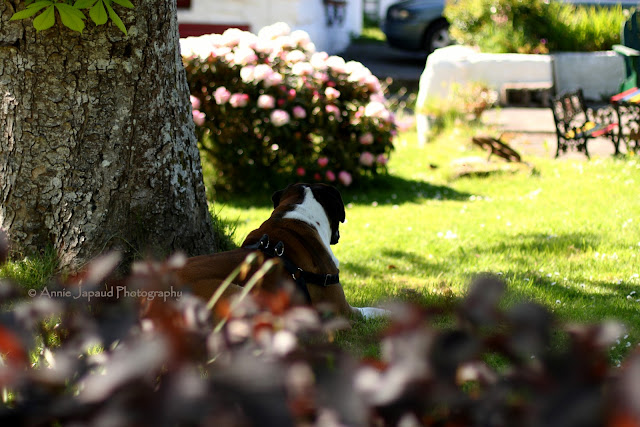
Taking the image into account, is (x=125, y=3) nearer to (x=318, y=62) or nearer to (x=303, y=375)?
(x=303, y=375)

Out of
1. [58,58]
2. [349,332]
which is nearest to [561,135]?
[349,332]

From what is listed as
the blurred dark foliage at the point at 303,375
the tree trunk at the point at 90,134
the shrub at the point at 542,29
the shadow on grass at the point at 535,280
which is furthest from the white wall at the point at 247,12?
the blurred dark foliage at the point at 303,375

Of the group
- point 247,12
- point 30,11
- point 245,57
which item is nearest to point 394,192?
point 245,57

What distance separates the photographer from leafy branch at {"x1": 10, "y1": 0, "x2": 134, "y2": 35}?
369 cm

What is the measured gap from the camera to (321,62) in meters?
7.96

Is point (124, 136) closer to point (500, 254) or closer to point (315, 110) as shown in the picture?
point (500, 254)

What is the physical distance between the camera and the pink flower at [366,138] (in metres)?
7.88

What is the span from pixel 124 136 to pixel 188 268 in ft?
3.68

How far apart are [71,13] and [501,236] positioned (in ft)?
12.7

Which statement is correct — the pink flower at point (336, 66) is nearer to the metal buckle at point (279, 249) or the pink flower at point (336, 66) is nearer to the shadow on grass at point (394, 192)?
the shadow on grass at point (394, 192)

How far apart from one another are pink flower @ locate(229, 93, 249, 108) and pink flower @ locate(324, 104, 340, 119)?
0.90 meters

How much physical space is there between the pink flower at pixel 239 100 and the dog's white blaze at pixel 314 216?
3428 millimetres

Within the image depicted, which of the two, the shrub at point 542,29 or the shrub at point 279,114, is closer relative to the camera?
the shrub at point 279,114

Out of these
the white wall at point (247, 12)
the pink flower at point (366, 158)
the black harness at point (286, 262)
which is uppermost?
the white wall at point (247, 12)
